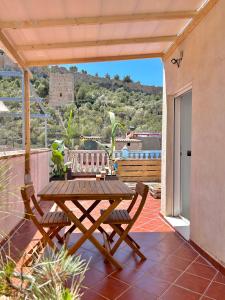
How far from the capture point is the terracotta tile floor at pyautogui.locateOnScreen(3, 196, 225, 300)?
227cm

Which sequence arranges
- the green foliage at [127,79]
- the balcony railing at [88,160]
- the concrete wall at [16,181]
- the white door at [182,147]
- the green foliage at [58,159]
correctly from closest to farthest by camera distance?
1. the concrete wall at [16,181]
2. the white door at [182,147]
3. the green foliage at [58,159]
4. the balcony railing at [88,160]
5. the green foliage at [127,79]

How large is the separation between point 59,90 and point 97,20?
74.7 feet

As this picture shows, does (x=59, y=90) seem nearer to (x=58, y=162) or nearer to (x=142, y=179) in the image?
(x=58, y=162)

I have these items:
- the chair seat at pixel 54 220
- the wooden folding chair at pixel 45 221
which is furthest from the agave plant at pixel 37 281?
the chair seat at pixel 54 220

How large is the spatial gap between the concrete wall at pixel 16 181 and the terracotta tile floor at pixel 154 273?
27 centimetres

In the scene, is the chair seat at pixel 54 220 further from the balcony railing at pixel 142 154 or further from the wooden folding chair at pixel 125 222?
the balcony railing at pixel 142 154

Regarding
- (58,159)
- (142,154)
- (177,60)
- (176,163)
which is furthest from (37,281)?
(142,154)

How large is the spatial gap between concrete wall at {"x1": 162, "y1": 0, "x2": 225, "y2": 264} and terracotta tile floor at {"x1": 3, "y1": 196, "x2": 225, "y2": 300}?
9.7 inches

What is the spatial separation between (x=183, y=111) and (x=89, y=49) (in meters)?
1.75

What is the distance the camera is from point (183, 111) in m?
4.40

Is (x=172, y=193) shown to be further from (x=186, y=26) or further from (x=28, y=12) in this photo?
(x=28, y=12)

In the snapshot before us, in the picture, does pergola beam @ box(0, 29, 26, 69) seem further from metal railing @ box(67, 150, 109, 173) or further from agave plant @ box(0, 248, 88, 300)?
metal railing @ box(67, 150, 109, 173)

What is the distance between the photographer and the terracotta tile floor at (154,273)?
7.43ft

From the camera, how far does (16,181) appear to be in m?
4.03
